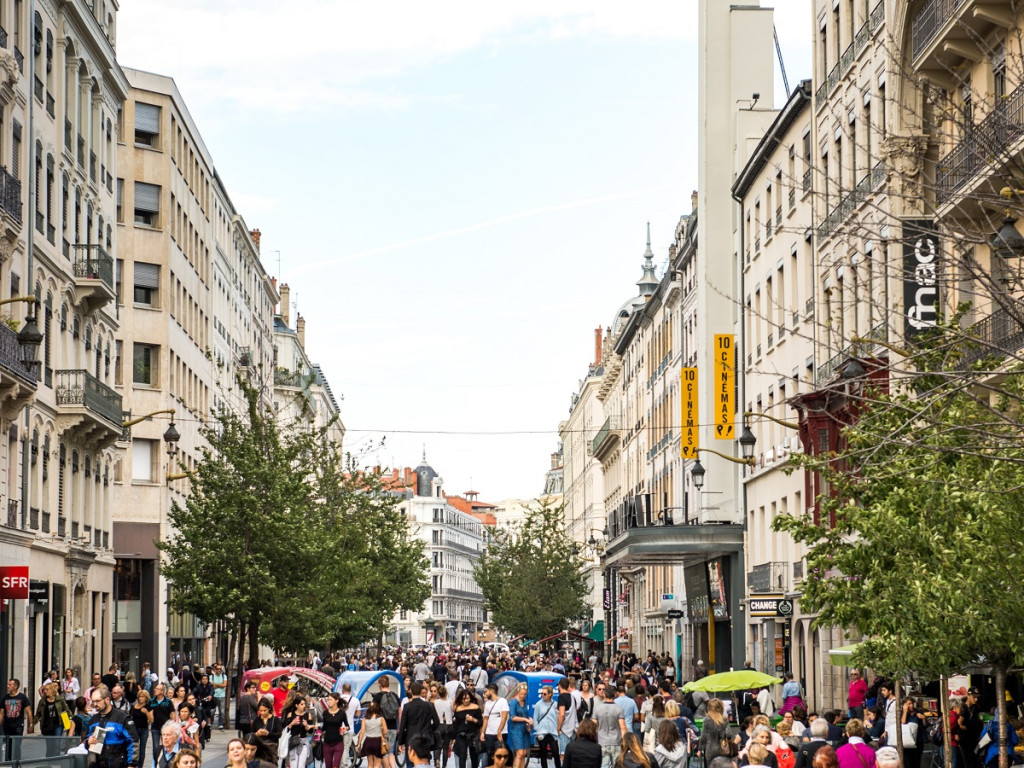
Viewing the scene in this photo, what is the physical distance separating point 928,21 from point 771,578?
839 inches

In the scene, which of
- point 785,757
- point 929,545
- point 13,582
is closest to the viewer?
point 785,757

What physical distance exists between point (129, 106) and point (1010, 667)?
163ft

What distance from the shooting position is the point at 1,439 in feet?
124

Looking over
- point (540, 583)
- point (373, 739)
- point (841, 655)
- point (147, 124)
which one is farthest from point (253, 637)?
point (540, 583)

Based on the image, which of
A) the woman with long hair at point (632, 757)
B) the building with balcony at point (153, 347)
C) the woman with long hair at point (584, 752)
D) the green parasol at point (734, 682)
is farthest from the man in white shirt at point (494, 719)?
the building with balcony at point (153, 347)

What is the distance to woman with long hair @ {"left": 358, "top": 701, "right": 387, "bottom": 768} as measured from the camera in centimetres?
2342

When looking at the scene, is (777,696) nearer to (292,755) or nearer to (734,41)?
(734,41)

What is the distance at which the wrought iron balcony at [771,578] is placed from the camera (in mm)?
47906

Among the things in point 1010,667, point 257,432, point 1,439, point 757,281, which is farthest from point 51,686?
point 757,281

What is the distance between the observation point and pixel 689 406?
62.4m

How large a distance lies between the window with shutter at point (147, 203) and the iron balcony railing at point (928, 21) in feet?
127

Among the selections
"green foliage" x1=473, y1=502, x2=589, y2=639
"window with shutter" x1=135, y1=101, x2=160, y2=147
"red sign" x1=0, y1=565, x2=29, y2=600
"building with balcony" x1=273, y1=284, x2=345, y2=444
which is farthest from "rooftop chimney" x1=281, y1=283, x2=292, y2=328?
"red sign" x1=0, y1=565, x2=29, y2=600

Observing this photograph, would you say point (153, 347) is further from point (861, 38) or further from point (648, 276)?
point (648, 276)

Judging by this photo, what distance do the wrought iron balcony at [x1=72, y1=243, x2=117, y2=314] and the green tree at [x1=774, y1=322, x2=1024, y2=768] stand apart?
2528 centimetres
